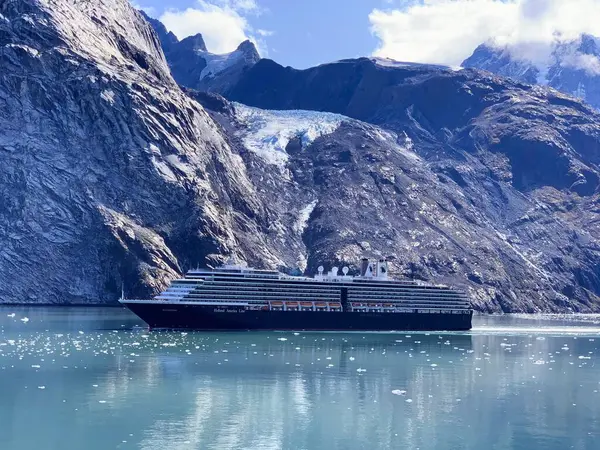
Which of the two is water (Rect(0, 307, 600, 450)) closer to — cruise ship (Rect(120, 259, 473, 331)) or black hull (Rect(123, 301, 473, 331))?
black hull (Rect(123, 301, 473, 331))

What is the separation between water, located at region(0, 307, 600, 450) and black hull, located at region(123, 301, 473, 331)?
15.0 meters

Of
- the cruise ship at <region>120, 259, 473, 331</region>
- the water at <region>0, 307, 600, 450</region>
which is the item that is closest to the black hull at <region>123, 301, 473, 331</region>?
the cruise ship at <region>120, 259, 473, 331</region>

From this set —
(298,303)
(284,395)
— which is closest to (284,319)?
(298,303)

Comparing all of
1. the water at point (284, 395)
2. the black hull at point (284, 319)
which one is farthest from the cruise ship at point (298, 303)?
the water at point (284, 395)

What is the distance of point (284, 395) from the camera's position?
76.9m

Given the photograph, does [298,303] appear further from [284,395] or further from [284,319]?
[284,395]

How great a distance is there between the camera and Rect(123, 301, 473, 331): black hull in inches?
5664

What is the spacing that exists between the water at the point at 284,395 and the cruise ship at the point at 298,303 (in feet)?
53.0

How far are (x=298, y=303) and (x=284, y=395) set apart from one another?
275 feet

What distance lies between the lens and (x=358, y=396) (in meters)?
77.2

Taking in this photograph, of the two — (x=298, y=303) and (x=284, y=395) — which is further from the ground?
(x=298, y=303)

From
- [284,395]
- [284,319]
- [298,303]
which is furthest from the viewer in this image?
[298,303]

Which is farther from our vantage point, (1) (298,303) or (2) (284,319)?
(1) (298,303)

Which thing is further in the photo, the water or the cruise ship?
the cruise ship
